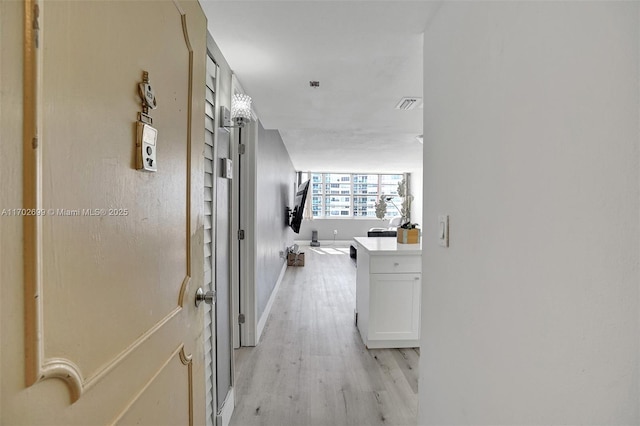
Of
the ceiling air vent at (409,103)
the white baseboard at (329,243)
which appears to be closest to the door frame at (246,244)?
the ceiling air vent at (409,103)

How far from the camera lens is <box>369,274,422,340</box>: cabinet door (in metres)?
2.67

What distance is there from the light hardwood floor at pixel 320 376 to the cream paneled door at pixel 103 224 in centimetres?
115

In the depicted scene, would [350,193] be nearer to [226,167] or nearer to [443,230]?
[226,167]

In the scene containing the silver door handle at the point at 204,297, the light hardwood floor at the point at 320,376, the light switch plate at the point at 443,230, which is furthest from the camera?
the light hardwood floor at the point at 320,376

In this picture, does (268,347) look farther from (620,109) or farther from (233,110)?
(620,109)

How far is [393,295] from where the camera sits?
8.77 feet

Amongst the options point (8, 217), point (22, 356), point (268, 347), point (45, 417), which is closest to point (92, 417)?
point (45, 417)

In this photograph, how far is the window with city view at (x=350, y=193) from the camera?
32.5ft

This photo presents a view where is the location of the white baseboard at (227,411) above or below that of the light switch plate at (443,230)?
below

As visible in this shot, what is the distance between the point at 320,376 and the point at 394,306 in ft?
2.75

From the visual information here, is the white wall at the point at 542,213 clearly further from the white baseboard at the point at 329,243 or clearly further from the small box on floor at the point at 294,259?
the white baseboard at the point at 329,243

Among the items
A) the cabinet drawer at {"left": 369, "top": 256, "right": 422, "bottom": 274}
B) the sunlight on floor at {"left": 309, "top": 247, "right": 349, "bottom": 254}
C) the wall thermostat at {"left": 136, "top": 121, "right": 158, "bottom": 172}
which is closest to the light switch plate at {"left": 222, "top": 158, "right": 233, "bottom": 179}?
the wall thermostat at {"left": 136, "top": 121, "right": 158, "bottom": 172}

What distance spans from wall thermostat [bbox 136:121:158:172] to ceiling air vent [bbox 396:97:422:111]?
2147 millimetres

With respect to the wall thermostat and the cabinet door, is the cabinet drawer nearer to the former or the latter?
the cabinet door
